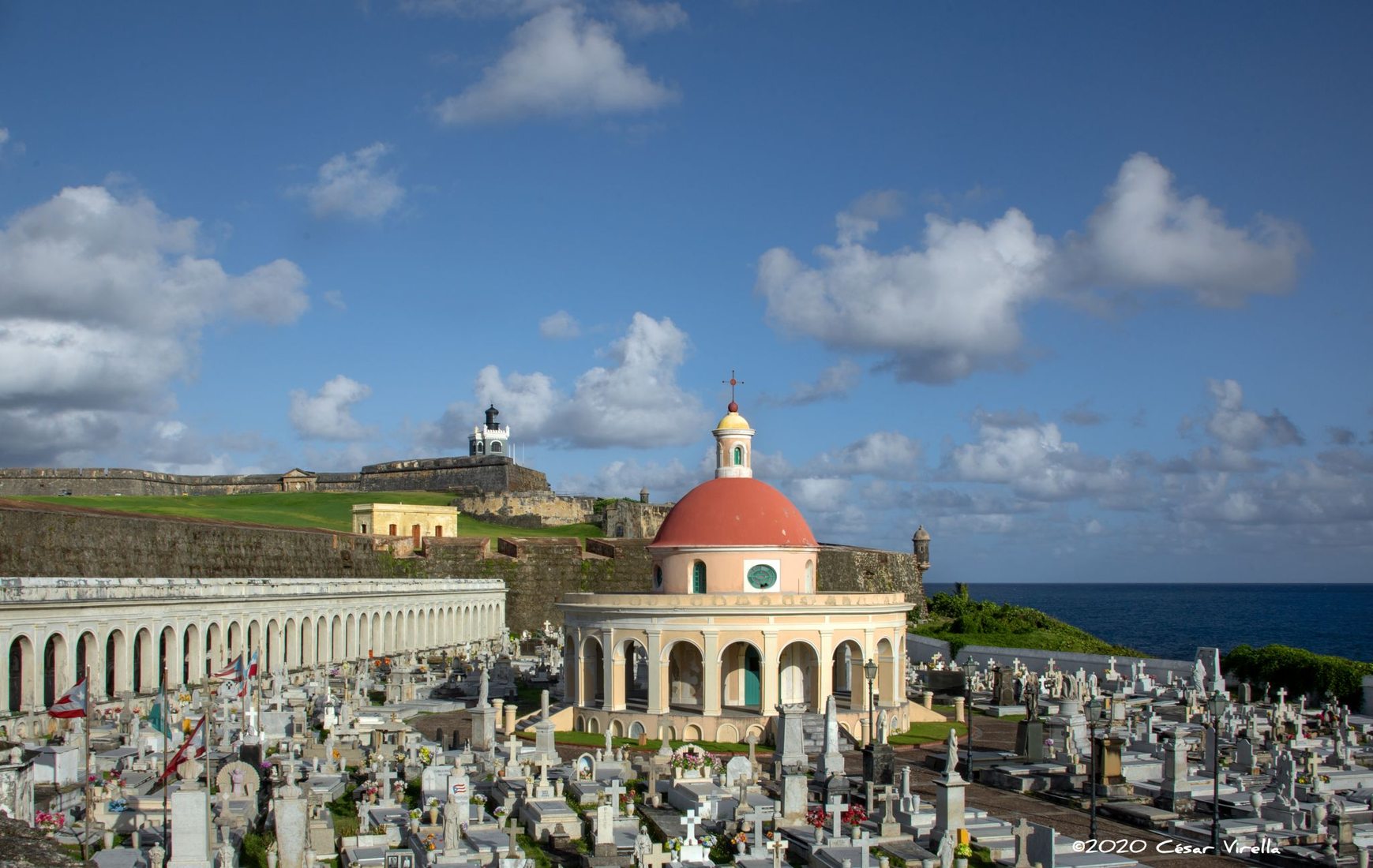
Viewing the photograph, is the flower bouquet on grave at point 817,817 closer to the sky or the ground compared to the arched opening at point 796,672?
closer to the ground

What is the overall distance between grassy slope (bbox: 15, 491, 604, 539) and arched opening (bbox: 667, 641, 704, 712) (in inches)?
1648

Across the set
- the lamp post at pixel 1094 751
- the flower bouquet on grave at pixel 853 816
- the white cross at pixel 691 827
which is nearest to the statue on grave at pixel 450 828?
the white cross at pixel 691 827

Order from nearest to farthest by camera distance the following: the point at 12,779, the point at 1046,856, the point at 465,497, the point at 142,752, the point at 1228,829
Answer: the point at 1046,856, the point at 12,779, the point at 1228,829, the point at 142,752, the point at 465,497

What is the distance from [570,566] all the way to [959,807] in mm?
48252

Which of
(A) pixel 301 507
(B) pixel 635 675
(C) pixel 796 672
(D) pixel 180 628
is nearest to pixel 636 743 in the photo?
(C) pixel 796 672

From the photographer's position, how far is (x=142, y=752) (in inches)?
915

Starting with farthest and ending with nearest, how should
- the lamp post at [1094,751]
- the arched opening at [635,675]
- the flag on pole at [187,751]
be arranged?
the arched opening at [635,675] → the lamp post at [1094,751] → the flag on pole at [187,751]

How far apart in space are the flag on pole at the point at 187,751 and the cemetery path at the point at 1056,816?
11857 mm

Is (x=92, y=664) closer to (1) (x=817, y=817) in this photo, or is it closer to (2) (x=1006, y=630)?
(1) (x=817, y=817)

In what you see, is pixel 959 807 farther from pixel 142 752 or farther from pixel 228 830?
pixel 142 752

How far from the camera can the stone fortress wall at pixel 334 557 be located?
3688cm

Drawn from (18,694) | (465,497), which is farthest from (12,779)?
(465,497)

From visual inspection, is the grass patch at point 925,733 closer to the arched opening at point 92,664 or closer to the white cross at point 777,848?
the white cross at point 777,848

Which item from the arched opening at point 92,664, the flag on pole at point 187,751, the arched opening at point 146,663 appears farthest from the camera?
the arched opening at point 146,663
